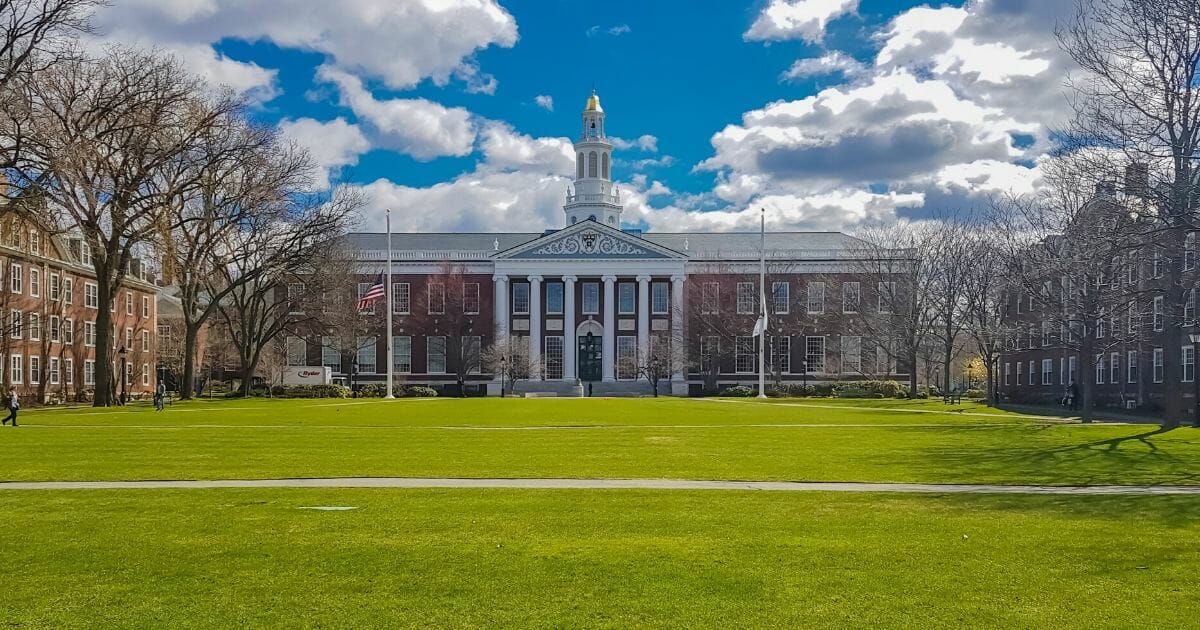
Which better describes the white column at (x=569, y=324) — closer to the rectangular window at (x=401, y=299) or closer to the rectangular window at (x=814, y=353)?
Result: the rectangular window at (x=401, y=299)

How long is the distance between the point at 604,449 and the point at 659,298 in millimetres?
69814

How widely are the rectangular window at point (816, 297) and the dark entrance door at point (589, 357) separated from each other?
1886 cm

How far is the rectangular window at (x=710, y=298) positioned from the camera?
86.6 metres

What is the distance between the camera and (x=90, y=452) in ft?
70.8

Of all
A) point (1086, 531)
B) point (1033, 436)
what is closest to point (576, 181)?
point (1033, 436)

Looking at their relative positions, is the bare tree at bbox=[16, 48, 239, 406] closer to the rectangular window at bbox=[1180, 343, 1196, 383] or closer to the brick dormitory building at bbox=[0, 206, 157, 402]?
the brick dormitory building at bbox=[0, 206, 157, 402]

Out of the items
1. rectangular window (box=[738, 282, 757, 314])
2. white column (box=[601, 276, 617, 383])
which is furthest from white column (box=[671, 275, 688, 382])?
white column (box=[601, 276, 617, 383])

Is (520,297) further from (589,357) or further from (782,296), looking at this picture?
(782,296)

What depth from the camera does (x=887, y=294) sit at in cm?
6938

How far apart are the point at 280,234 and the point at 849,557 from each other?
50.6 meters

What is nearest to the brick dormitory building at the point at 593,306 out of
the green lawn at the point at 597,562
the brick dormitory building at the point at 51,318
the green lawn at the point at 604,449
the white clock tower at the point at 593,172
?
the white clock tower at the point at 593,172

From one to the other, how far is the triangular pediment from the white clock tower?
10.3 m

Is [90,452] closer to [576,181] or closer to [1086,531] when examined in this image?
[1086,531]

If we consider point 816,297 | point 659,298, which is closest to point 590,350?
point 659,298
